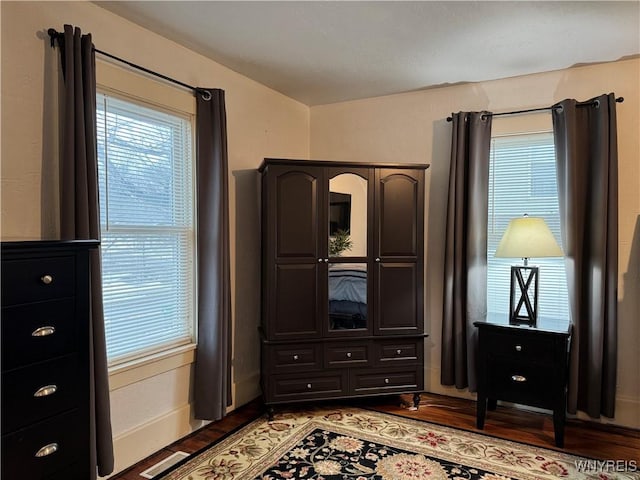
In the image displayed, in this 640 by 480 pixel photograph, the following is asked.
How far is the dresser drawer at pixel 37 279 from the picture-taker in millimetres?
1438

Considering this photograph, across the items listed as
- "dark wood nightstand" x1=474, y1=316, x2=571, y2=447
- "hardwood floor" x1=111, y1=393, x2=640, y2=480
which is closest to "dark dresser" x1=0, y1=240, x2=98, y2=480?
"hardwood floor" x1=111, y1=393, x2=640, y2=480

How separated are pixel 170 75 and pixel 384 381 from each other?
8.47ft

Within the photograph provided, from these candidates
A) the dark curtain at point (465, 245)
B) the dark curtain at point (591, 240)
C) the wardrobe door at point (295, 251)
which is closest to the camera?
the dark curtain at point (591, 240)

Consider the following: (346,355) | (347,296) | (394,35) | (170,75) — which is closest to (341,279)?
(347,296)

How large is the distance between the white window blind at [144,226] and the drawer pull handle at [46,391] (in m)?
0.79

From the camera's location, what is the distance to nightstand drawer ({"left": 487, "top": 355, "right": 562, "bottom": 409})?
2.72 m

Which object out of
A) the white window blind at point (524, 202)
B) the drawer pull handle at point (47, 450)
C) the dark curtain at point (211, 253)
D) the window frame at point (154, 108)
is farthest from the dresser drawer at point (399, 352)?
the drawer pull handle at point (47, 450)

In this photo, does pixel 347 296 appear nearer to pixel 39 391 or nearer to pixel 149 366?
pixel 149 366

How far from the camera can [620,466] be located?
8.19ft

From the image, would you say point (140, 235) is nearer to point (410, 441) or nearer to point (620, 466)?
point (410, 441)

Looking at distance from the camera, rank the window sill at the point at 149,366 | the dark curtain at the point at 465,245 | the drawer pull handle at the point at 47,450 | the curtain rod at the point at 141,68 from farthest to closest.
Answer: the dark curtain at the point at 465,245, the window sill at the point at 149,366, the curtain rod at the point at 141,68, the drawer pull handle at the point at 47,450

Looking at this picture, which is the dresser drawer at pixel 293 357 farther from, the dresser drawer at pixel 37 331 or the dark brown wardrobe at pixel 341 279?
the dresser drawer at pixel 37 331

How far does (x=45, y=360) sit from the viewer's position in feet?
5.10

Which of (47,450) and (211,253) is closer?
(47,450)
